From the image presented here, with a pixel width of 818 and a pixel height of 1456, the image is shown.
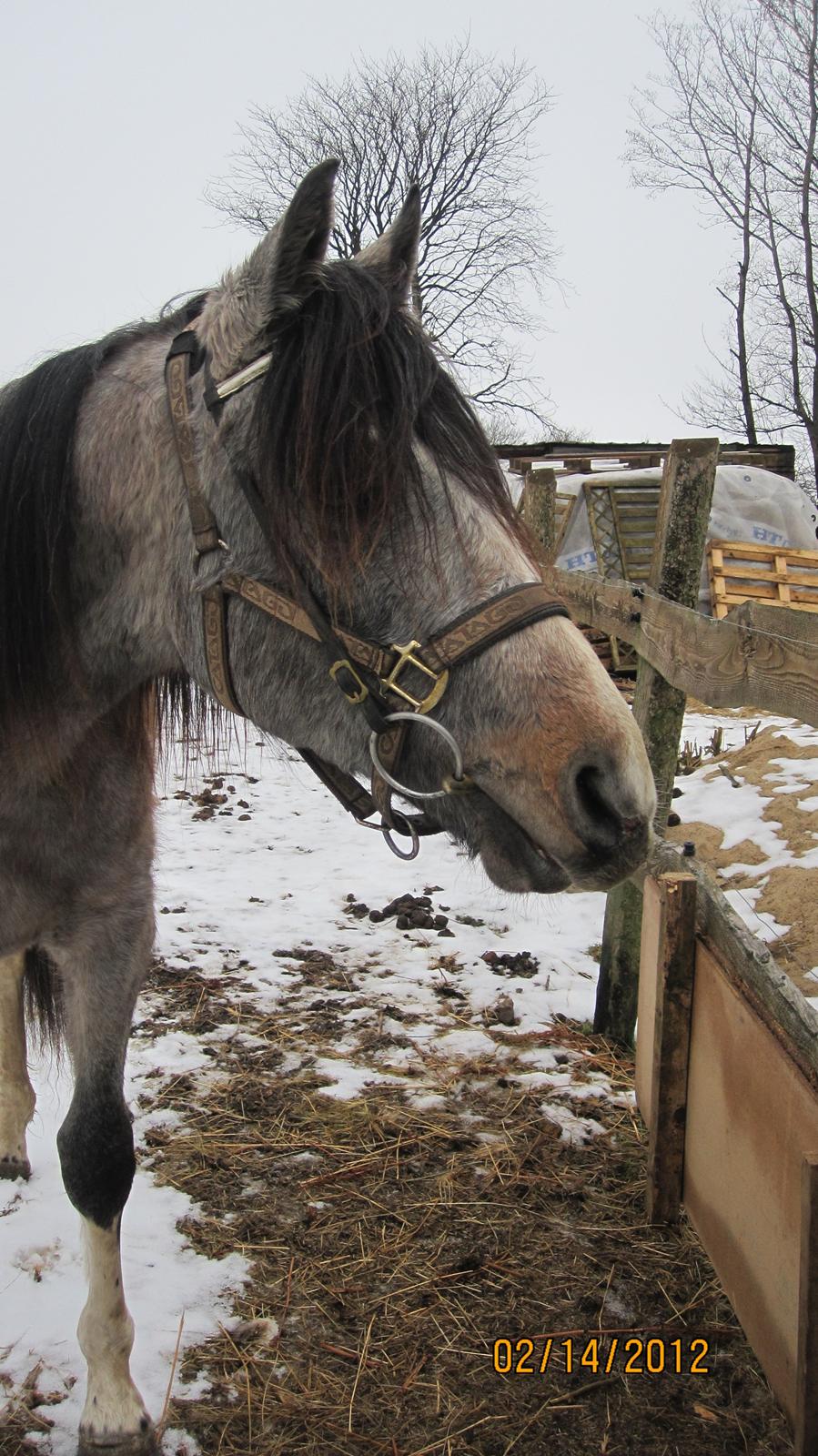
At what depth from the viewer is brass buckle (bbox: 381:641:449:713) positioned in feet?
4.58

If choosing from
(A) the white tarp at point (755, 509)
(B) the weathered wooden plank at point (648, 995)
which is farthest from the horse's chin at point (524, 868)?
(A) the white tarp at point (755, 509)

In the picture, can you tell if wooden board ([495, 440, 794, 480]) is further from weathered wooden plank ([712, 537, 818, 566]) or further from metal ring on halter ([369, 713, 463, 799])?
metal ring on halter ([369, 713, 463, 799])

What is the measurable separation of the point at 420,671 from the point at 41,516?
0.82 meters

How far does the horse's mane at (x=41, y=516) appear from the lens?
67.7 inches

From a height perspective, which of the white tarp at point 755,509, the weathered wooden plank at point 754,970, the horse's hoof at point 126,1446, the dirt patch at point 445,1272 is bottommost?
the horse's hoof at point 126,1446

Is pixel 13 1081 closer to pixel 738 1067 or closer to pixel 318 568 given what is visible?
pixel 738 1067

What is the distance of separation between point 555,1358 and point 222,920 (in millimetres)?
3108

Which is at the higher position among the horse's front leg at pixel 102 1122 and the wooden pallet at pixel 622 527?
the wooden pallet at pixel 622 527

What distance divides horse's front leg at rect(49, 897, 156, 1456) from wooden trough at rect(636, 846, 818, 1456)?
141 cm

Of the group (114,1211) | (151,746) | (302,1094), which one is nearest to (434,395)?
(151,746)

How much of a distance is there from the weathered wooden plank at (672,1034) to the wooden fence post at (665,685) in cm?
64

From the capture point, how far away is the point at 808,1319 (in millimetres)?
1543

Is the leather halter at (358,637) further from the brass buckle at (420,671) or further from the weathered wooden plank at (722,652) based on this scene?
the weathered wooden plank at (722,652)
